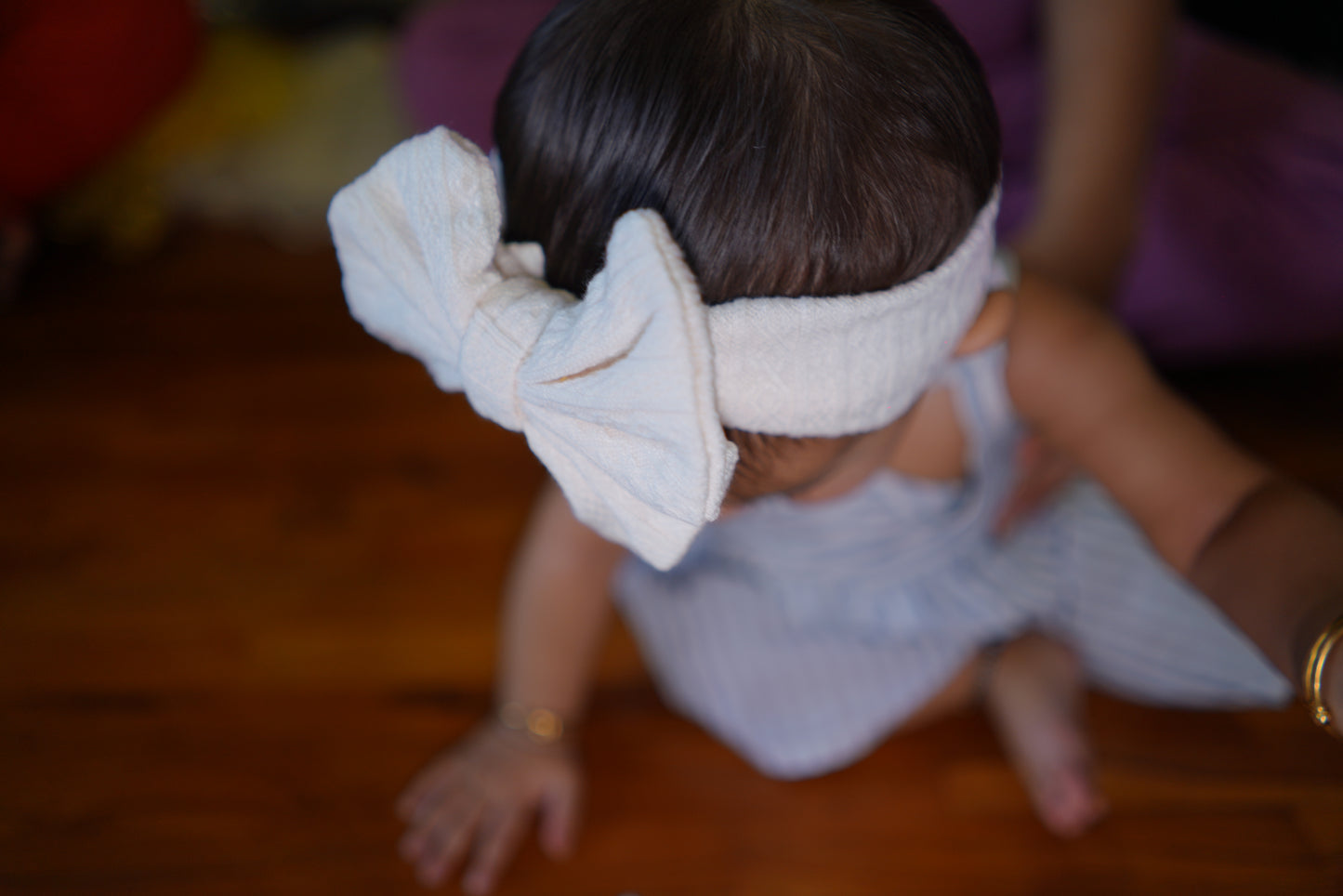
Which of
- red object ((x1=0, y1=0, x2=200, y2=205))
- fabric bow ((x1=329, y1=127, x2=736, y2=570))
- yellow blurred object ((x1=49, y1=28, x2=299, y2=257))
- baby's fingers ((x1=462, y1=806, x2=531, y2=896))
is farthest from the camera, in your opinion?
yellow blurred object ((x1=49, y1=28, x2=299, y2=257))

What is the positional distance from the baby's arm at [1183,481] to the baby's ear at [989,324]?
14cm

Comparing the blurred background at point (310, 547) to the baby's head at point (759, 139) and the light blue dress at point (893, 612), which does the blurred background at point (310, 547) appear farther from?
the baby's head at point (759, 139)

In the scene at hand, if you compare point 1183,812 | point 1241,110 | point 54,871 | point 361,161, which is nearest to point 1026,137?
point 1241,110

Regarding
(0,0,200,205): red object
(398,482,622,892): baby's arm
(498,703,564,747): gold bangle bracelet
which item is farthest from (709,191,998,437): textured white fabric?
(0,0,200,205): red object

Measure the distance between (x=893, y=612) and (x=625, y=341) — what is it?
594 mm

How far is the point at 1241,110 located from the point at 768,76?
0.93 m

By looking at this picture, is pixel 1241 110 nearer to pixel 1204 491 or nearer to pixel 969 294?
pixel 1204 491

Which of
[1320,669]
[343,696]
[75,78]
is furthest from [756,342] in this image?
[75,78]

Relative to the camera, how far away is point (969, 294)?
499mm

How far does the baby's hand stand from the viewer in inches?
30.4

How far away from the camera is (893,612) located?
885mm

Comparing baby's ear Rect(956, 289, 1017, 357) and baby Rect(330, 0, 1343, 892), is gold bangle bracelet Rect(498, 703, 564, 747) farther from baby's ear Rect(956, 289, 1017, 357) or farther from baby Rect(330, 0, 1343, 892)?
baby's ear Rect(956, 289, 1017, 357)

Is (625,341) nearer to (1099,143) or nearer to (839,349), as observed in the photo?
(839,349)

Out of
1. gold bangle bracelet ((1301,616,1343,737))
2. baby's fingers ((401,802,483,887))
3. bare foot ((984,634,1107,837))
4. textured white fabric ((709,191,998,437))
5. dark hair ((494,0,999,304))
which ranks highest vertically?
dark hair ((494,0,999,304))
